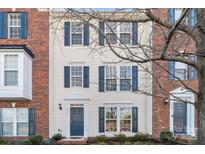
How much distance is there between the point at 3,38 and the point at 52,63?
6.45 feet

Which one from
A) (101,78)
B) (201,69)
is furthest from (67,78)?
(201,69)

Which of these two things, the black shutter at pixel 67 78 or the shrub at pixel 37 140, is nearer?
the shrub at pixel 37 140

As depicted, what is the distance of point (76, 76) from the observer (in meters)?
9.45

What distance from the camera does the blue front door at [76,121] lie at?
9.07 metres

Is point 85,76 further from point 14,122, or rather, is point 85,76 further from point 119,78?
point 14,122

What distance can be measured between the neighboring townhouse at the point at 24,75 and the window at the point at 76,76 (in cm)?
76

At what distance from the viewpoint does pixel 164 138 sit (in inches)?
348

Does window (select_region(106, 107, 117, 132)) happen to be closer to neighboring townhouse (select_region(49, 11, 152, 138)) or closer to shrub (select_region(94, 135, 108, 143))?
neighboring townhouse (select_region(49, 11, 152, 138))

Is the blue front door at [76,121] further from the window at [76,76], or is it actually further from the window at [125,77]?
the window at [125,77]

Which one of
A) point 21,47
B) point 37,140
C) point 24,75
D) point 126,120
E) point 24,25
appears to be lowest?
point 37,140

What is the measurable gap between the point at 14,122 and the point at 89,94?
245 cm

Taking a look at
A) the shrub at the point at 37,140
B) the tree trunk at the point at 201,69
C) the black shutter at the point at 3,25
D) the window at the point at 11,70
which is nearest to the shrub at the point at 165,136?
the shrub at the point at 37,140
